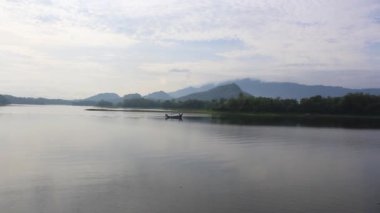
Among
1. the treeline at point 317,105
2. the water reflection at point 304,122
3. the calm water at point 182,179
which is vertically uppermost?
the treeline at point 317,105

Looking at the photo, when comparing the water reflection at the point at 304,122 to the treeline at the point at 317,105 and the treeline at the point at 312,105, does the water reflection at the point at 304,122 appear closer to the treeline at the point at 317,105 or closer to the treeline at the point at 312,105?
the treeline at the point at 317,105

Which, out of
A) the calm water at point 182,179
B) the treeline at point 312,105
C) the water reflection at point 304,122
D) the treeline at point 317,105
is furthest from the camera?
the treeline at point 312,105

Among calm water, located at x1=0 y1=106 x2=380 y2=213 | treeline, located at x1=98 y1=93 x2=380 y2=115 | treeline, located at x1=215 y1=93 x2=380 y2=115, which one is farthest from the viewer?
treeline, located at x1=98 y1=93 x2=380 y2=115

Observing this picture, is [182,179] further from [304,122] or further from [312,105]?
[312,105]

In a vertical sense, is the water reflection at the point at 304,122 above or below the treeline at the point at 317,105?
below

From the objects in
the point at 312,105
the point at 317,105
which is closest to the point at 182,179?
the point at 312,105

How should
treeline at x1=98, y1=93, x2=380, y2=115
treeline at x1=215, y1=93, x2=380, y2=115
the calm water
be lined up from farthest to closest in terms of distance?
treeline at x1=98, y1=93, x2=380, y2=115 < treeline at x1=215, y1=93, x2=380, y2=115 < the calm water

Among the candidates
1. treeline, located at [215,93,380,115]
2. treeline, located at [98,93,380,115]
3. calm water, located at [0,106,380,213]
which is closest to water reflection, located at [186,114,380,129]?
treeline, located at [215,93,380,115]

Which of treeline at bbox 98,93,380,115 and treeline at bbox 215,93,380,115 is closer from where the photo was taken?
treeline at bbox 215,93,380,115

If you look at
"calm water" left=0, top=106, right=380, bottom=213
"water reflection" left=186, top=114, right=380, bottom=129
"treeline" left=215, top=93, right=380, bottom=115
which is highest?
"treeline" left=215, top=93, right=380, bottom=115

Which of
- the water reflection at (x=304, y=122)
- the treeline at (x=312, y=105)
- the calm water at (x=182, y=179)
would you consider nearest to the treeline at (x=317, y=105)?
the treeline at (x=312, y=105)

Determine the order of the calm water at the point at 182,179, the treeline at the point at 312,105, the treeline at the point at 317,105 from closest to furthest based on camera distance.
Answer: the calm water at the point at 182,179 < the treeline at the point at 317,105 < the treeline at the point at 312,105

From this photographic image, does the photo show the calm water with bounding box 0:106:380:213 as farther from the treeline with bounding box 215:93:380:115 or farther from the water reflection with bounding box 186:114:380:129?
the treeline with bounding box 215:93:380:115

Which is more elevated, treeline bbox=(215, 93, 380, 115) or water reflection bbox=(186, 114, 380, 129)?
treeline bbox=(215, 93, 380, 115)
